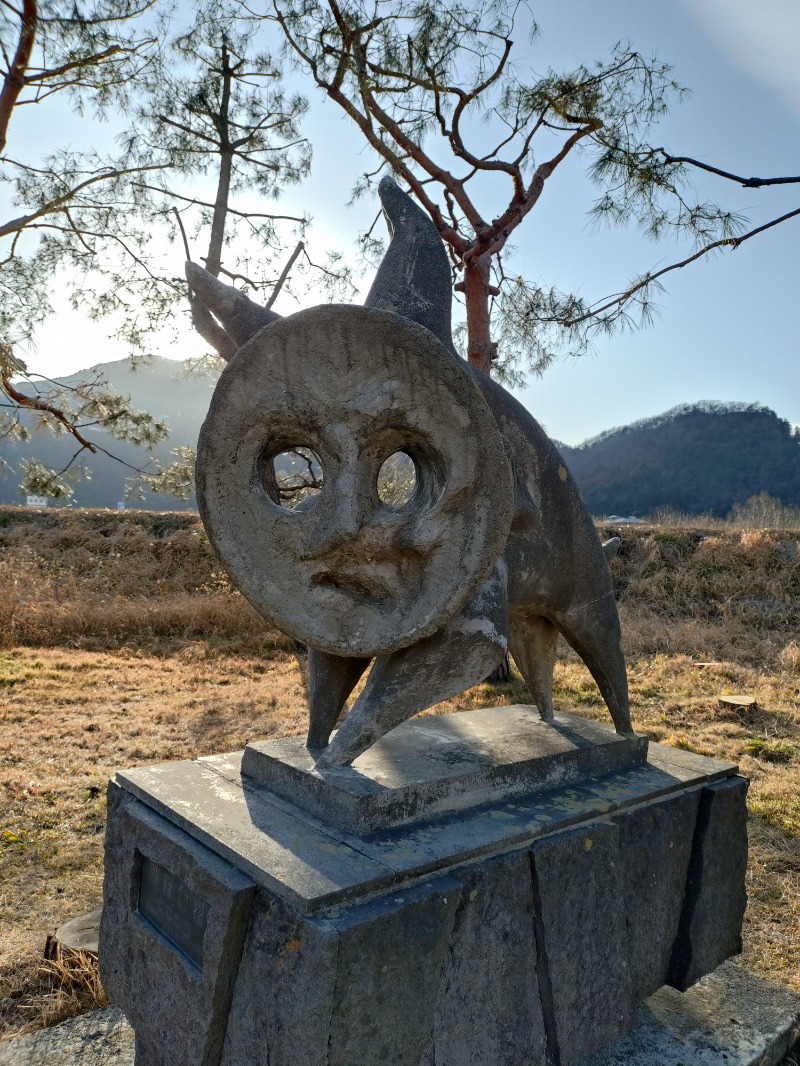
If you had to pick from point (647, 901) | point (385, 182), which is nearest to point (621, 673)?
point (647, 901)

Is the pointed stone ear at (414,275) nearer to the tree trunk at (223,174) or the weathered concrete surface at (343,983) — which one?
the weathered concrete surface at (343,983)

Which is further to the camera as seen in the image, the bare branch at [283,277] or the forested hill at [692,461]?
the forested hill at [692,461]

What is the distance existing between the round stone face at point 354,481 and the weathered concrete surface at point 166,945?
585mm

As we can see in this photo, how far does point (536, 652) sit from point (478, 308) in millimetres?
3797

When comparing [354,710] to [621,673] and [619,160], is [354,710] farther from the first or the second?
[619,160]

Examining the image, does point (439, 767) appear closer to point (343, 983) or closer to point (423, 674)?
point (423, 674)

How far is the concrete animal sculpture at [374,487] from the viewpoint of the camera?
72.9 inches

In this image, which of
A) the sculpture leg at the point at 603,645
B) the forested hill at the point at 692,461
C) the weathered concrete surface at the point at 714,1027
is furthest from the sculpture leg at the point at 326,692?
the forested hill at the point at 692,461

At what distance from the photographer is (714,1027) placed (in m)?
2.28

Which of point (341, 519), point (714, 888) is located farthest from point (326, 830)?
point (714, 888)

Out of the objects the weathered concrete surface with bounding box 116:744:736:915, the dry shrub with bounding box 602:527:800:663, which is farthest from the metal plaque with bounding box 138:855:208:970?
the dry shrub with bounding box 602:527:800:663

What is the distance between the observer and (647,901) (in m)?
2.21

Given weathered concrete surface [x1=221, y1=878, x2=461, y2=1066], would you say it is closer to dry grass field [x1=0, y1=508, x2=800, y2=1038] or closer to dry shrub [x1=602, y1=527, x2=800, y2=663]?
dry grass field [x1=0, y1=508, x2=800, y2=1038]

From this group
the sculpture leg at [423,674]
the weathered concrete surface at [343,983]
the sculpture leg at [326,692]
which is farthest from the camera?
the sculpture leg at [326,692]
